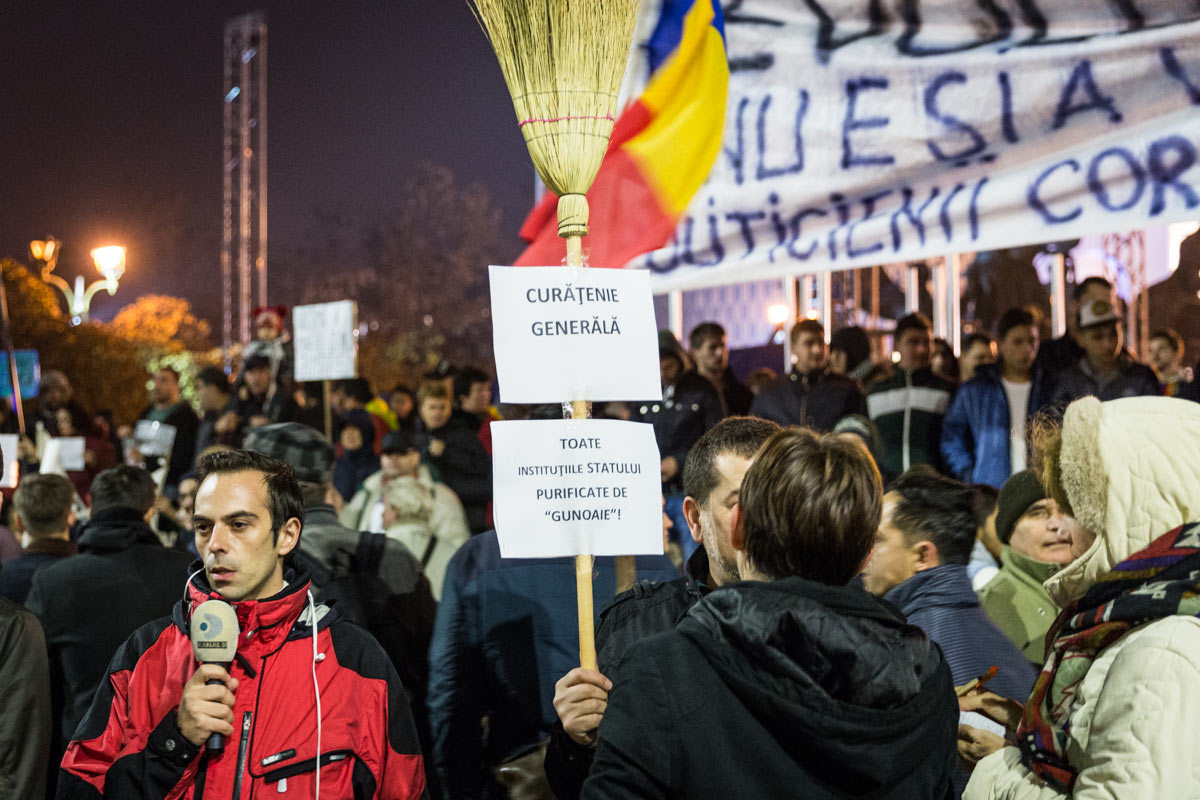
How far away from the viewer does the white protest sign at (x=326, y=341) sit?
29.6 ft

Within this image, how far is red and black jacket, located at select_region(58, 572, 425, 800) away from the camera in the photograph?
2729mm

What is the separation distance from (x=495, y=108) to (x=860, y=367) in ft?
175

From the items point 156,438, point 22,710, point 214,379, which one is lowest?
point 22,710

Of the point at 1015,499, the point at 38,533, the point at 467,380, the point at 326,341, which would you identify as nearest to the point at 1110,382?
the point at 1015,499

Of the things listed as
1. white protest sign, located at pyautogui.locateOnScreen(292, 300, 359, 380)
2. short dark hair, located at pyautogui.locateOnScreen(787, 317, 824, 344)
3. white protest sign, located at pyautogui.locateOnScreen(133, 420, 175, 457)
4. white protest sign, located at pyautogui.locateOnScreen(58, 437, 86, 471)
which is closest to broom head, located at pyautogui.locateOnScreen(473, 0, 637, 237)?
short dark hair, located at pyautogui.locateOnScreen(787, 317, 824, 344)

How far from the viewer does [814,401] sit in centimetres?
738

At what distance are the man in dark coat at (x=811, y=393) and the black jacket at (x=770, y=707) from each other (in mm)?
5264

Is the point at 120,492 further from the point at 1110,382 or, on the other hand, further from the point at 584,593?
the point at 1110,382

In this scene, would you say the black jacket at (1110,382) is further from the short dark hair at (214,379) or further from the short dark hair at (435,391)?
the short dark hair at (214,379)

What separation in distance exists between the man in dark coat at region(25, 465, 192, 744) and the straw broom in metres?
2.47

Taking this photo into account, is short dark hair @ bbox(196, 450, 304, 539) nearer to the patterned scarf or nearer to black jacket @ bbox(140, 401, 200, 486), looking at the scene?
the patterned scarf

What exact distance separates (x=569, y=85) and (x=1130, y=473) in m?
1.55

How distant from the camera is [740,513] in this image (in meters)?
2.22

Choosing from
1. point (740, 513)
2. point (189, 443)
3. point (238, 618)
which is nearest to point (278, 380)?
point (189, 443)
